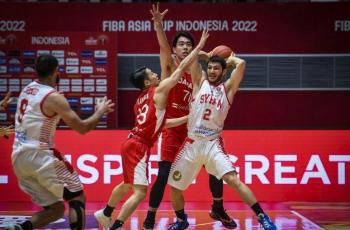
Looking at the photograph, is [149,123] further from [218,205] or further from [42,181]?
[42,181]

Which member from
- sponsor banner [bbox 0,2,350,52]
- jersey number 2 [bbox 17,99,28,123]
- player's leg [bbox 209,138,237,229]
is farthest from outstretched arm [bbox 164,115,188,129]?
sponsor banner [bbox 0,2,350,52]

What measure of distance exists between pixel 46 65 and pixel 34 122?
1.60 ft

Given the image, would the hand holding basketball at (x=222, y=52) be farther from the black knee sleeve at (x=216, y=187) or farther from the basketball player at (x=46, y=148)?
the basketball player at (x=46, y=148)

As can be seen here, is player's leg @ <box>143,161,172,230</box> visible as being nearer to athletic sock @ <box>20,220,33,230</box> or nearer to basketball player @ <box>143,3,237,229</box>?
basketball player @ <box>143,3,237,229</box>

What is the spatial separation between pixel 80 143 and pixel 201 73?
10.4ft

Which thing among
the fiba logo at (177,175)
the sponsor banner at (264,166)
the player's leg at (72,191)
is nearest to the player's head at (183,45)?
the fiba logo at (177,175)

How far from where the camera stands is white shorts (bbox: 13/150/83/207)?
19.1 feet

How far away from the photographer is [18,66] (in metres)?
12.9

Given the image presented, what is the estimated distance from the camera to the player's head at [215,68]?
7254 millimetres

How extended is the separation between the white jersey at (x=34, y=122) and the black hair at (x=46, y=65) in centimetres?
10

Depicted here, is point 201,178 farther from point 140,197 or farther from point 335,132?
point 140,197

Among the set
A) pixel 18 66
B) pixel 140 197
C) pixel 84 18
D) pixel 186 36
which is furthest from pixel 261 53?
pixel 140 197

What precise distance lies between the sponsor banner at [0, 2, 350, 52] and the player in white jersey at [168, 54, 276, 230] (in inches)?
232

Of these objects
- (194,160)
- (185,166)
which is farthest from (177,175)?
(194,160)
